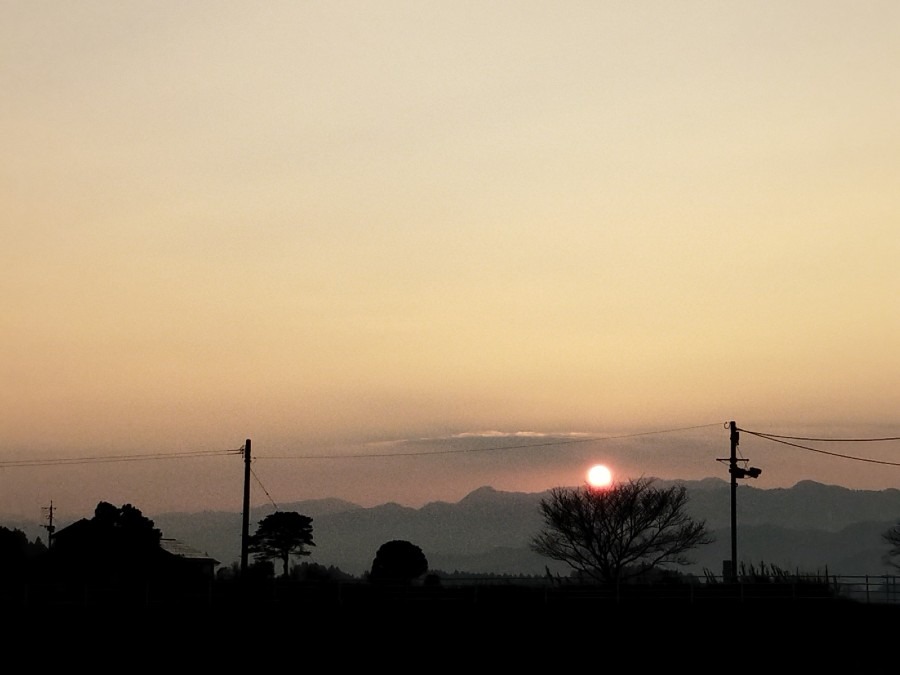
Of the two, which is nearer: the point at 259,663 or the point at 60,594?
the point at 259,663

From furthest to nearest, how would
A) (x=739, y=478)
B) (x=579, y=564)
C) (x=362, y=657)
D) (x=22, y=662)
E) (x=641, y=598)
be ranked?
(x=579, y=564)
(x=739, y=478)
(x=641, y=598)
(x=362, y=657)
(x=22, y=662)

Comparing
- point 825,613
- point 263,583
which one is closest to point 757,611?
point 825,613

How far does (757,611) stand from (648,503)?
124 ft

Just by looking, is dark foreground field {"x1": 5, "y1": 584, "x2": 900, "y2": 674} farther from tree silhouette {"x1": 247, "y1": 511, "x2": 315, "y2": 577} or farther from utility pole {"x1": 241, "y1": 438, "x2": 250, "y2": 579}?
tree silhouette {"x1": 247, "y1": 511, "x2": 315, "y2": 577}

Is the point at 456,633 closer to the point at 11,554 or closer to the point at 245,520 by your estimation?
the point at 245,520

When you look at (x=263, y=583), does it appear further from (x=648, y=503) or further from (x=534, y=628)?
(x=648, y=503)

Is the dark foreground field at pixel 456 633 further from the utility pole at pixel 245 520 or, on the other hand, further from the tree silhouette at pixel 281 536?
the tree silhouette at pixel 281 536

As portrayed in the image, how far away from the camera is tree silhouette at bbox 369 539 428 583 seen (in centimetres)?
9656

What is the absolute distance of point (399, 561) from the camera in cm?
9806

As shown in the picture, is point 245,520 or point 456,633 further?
point 245,520

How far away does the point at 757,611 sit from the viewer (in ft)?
182

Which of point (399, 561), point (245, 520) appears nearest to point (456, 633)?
point (245, 520)

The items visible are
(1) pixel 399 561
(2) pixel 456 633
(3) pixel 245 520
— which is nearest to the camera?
(2) pixel 456 633

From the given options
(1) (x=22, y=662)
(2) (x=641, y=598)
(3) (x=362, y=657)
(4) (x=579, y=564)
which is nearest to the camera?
(1) (x=22, y=662)
